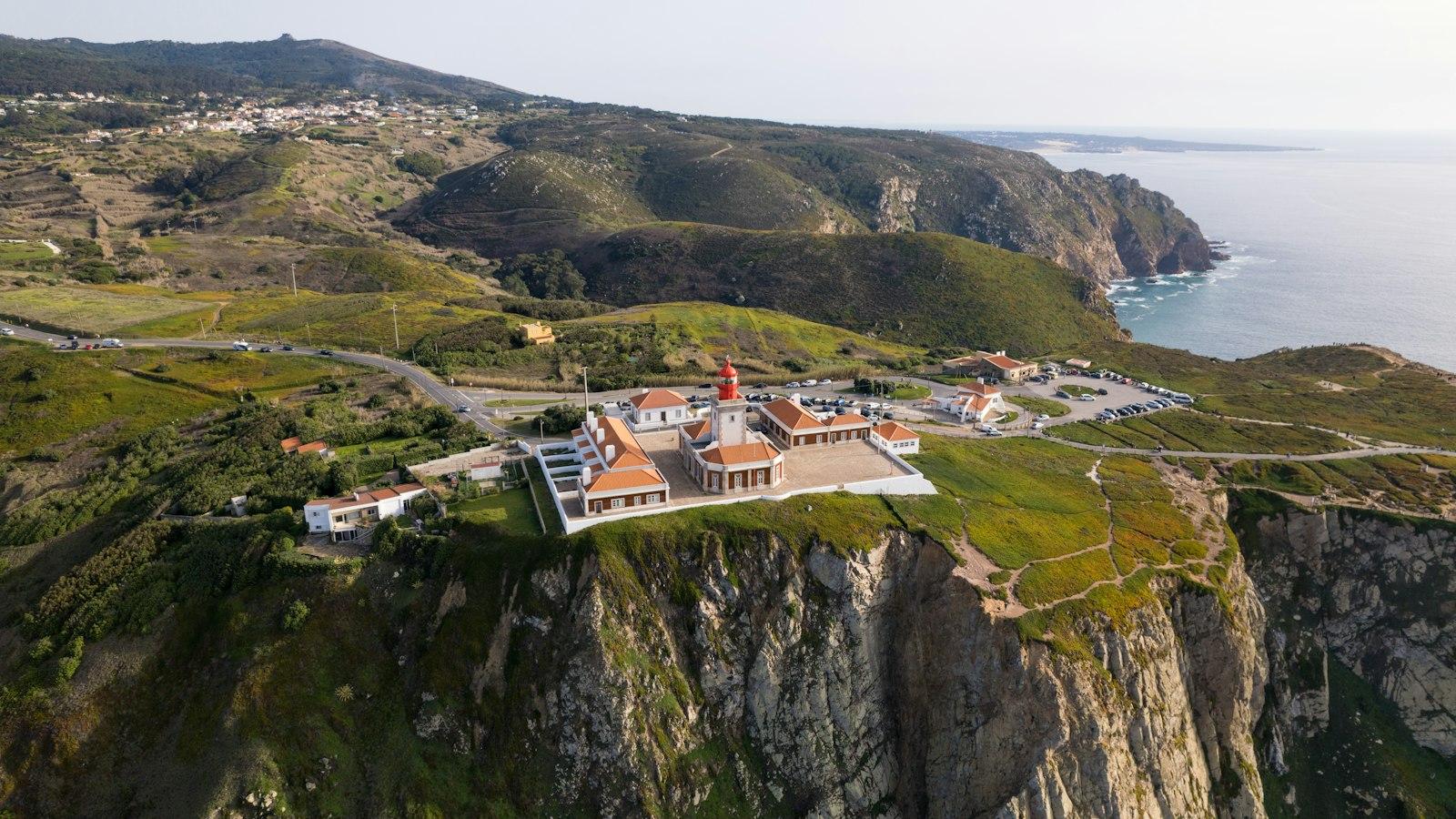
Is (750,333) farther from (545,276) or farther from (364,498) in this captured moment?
(364,498)

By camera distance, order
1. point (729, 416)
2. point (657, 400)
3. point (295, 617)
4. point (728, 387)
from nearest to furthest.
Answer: point (295, 617) < point (729, 416) < point (728, 387) < point (657, 400)

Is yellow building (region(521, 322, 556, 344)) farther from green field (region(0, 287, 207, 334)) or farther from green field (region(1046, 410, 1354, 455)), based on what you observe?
green field (region(1046, 410, 1354, 455))

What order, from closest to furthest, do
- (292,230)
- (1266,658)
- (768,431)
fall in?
1. (1266,658)
2. (768,431)
3. (292,230)

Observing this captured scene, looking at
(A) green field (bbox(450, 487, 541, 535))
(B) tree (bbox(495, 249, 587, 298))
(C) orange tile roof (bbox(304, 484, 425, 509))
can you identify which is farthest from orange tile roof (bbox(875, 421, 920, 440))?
(B) tree (bbox(495, 249, 587, 298))

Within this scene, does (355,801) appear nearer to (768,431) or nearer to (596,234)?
(768,431)

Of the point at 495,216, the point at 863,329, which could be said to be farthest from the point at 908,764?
the point at 495,216

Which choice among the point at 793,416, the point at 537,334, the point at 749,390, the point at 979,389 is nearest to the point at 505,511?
the point at 793,416
